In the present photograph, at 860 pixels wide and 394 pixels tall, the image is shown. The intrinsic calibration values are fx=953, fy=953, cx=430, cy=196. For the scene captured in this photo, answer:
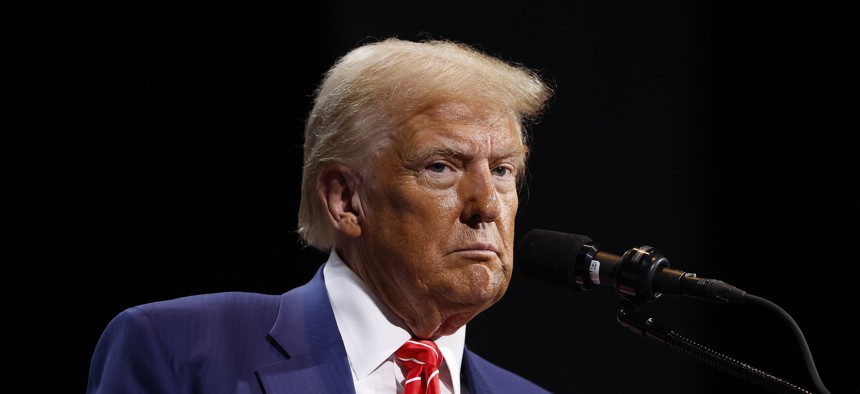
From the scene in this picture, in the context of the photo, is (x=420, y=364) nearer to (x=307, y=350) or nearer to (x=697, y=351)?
(x=307, y=350)

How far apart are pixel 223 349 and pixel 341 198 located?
49 cm

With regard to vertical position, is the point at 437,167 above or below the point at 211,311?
above

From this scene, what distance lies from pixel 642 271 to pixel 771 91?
1.90m

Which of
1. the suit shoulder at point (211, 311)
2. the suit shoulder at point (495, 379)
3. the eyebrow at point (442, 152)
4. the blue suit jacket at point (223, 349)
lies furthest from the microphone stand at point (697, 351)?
the suit shoulder at point (211, 311)

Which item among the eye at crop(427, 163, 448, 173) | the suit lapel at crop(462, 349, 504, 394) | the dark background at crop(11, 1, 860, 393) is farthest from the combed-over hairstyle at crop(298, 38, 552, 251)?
the dark background at crop(11, 1, 860, 393)

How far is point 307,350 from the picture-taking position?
232 centimetres

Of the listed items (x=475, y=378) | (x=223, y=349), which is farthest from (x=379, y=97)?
(x=475, y=378)

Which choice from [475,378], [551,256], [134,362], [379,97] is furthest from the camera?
[475,378]

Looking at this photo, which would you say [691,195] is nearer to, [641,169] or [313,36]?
[641,169]

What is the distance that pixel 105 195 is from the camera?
9.86 ft

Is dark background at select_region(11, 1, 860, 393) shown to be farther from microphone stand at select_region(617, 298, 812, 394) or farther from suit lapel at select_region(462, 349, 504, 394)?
microphone stand at select_region(617, 298, 812, 394)

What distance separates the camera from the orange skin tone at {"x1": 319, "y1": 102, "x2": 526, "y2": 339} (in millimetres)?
2314

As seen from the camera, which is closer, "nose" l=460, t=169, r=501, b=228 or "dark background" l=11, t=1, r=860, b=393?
"nose" l=460, t=169, r=501, b=228

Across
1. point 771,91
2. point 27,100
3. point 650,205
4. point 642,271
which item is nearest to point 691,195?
point 650,205
